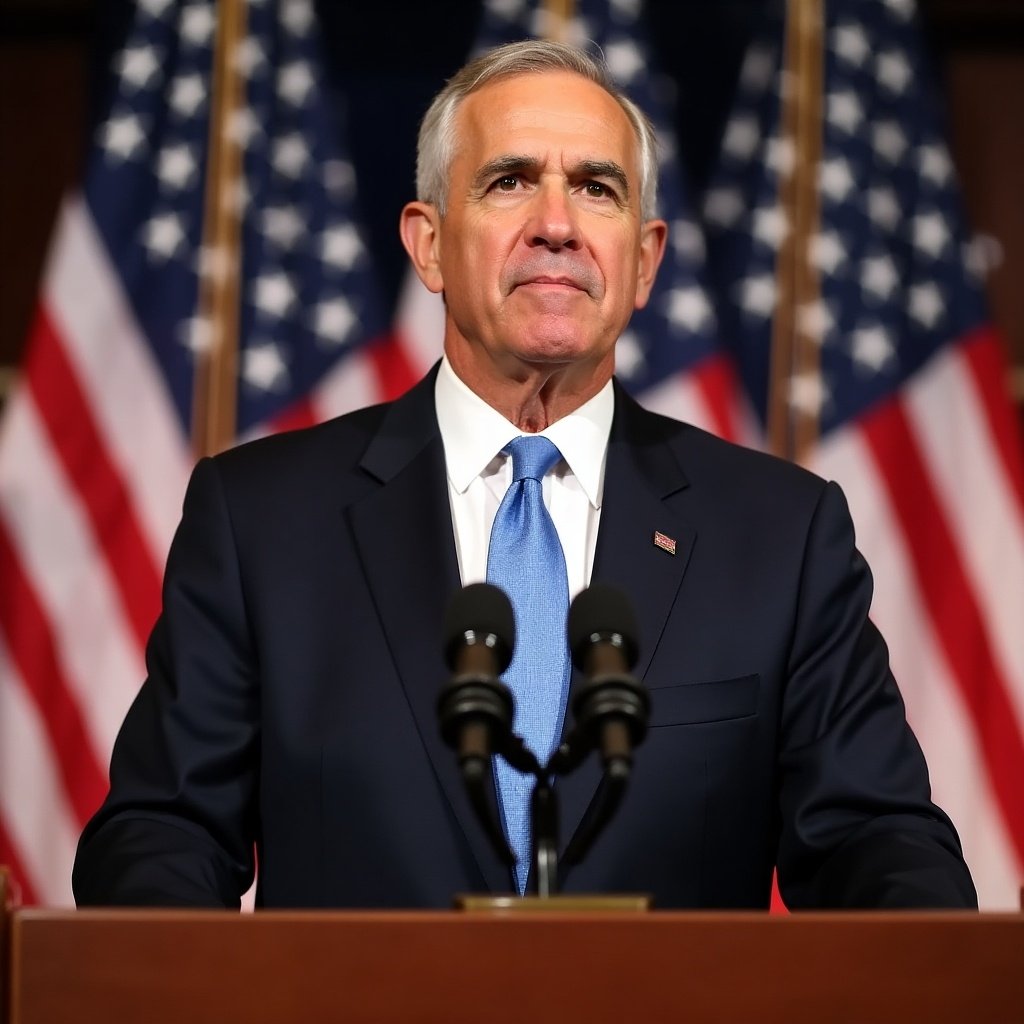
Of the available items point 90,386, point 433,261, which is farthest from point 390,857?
point 90,386

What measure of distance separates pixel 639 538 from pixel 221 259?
1.88m

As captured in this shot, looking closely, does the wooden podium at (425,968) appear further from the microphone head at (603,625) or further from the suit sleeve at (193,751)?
the suit sleeve at (193,751)

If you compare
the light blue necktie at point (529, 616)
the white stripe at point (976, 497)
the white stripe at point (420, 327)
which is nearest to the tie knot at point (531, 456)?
the light blue necktie at point (529, 616)

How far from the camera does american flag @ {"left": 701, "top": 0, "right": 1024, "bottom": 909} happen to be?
11.1 feet

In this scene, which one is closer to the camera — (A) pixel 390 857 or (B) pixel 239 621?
(A) pixel 390 857

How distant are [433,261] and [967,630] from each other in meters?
1.68

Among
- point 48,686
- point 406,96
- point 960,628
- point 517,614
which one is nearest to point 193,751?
point 517,614

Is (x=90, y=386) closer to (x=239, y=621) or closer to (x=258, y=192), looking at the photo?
(x=258, y=192)

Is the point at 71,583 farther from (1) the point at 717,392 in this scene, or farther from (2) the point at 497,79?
(2) the point at 497,79

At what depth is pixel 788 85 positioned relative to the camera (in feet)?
12.1

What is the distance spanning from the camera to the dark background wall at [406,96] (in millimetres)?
3855

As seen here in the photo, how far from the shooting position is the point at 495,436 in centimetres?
201

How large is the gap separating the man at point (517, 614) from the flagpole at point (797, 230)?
4.95 ft

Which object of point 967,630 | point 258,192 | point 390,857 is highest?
point 258,192
